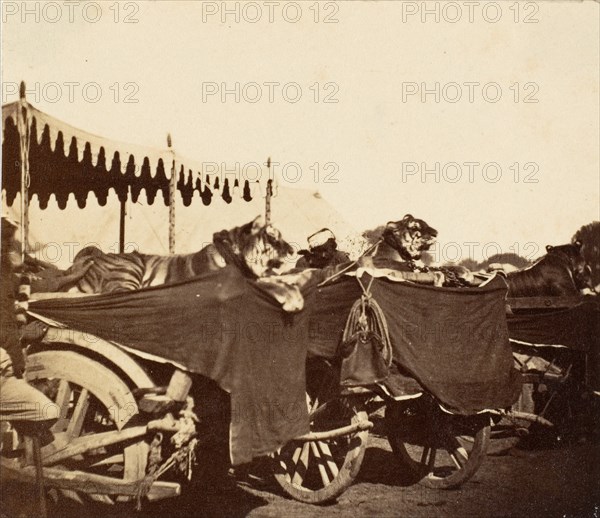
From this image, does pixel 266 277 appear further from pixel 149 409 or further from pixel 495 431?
pixel 495 431

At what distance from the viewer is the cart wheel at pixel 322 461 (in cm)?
518

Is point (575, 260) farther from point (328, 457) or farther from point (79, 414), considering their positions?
point (79, 414)

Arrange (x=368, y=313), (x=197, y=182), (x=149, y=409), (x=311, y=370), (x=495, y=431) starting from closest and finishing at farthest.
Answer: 1. (x=149, y=409)
2. (x=368, y=313)
3. (x=311, y=370)
4. (x=495, y=431)
5. (x=197, y=182)

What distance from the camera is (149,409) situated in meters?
4.07

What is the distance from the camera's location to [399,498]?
562cm

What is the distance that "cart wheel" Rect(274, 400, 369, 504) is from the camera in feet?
17.0

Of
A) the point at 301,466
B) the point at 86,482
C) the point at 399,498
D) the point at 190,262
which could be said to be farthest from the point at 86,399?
the point at 399,498

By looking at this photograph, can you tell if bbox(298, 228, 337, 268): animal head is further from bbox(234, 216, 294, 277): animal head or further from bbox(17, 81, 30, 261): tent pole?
bbox(17, 81, 30, 261): tent pole

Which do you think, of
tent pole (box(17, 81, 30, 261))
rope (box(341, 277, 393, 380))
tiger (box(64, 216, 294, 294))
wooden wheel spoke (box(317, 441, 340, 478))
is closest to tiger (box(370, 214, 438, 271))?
rope (box(341, 277, 393, 380))

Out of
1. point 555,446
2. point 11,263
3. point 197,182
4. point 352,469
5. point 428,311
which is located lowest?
point 555,446

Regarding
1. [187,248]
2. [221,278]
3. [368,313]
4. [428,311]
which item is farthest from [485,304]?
[187,248]

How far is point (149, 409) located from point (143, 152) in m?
4.04

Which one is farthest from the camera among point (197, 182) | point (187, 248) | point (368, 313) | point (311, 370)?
point (187, 248)

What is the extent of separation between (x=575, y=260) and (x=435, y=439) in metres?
3.11
